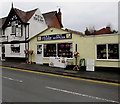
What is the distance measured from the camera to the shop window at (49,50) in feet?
44.8

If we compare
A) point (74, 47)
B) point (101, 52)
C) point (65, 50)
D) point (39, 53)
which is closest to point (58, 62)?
point (65, 50)

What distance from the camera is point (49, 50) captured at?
1395 centimetres

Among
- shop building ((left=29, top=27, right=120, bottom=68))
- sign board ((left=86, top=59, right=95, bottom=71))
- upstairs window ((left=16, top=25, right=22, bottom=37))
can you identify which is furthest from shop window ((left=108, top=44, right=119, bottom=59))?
upstairs window ((left=16, top=25, right=22, bottom=37))

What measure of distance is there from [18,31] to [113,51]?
558 inches

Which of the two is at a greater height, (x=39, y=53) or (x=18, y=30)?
(x=18, y=30)

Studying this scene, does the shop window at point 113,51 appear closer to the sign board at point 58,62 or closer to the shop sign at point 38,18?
the sign board at point 58,62

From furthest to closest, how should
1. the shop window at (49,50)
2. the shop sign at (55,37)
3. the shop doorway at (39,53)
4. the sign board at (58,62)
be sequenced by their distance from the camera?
1. the shop doorway at (39,53)
2. the shop window at (49,50)
3. the shop sign at (55,37)
4. the sign board at (58,62)

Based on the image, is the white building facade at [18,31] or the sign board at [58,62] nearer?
the sign board at [58,62]

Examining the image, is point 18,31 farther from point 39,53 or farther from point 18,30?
point 39,53

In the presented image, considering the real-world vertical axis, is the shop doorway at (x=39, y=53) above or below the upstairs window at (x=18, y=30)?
below

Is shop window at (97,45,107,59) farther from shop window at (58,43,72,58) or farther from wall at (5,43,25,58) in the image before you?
wall at (5,43,25,58)

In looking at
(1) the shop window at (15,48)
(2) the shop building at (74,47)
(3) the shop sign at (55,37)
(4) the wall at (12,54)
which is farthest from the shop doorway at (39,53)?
(1) the shop window at (15,48)

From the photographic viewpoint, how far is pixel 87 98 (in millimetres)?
4891

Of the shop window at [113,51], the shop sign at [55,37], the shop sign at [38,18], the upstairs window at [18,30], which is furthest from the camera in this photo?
the shop sign at [38,18]
